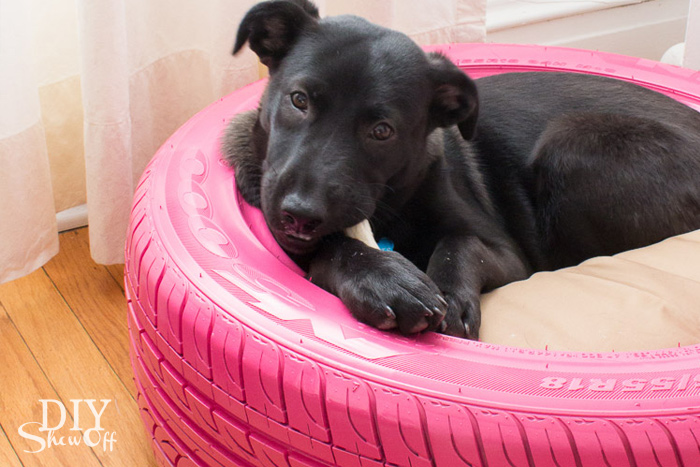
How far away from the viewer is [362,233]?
1.68 m

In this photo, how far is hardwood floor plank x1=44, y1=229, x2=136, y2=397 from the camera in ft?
7.32

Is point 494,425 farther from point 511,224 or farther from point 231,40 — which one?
point 231,40

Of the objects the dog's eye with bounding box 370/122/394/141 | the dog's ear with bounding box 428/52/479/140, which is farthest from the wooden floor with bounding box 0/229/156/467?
the dog's ear with bounding box 428/52/479/140

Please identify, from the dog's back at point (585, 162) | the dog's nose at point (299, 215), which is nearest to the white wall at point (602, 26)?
the dog's back at point (585, 162)

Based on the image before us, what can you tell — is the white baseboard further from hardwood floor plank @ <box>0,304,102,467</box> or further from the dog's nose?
the dog's nose

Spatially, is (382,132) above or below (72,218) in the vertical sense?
above

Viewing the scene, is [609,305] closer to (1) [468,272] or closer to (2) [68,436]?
(1) [468,272]

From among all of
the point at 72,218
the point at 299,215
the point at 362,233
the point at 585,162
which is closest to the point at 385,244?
the point at 362,233

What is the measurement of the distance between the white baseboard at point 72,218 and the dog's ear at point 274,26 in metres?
1.34

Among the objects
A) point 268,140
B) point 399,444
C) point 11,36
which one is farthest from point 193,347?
point 11,36

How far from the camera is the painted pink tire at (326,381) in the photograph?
112 cm

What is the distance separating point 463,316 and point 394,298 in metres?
0.22

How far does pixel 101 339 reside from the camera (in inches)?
89.6

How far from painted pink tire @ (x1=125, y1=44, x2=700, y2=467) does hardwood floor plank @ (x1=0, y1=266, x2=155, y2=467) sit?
258mm
